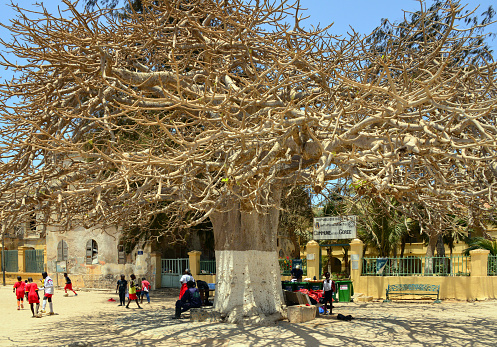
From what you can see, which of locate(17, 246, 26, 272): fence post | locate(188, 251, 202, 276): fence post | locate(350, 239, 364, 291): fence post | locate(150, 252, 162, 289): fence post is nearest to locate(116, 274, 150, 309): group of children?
locate(188, 251, 202, 276): fence post

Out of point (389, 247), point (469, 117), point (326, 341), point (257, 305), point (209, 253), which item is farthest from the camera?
point (209, 253)

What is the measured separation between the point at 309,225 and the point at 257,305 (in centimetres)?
1477

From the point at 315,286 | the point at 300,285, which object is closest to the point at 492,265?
the point at 315,286

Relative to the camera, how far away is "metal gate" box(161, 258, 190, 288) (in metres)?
25.0

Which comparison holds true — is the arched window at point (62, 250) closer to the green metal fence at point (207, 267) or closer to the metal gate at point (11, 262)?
the metal gate at point (11, 262)

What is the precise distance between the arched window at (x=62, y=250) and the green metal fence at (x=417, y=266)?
56.0 ft

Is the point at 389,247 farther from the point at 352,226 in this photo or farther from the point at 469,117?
the point at 469,117

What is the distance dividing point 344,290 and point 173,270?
1029 cm

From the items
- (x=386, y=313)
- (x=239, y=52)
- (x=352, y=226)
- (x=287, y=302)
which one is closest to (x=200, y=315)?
(x=287, y=302)

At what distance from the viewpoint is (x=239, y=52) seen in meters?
11.5

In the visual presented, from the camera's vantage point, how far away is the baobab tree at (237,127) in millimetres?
8555

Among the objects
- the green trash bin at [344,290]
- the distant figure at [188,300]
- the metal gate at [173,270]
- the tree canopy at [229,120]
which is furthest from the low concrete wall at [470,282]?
the metal gate at [173,270]

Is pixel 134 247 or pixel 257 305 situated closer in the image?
pixel 257 305

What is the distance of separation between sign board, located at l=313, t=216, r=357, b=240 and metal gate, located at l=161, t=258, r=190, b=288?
23.6 feet
